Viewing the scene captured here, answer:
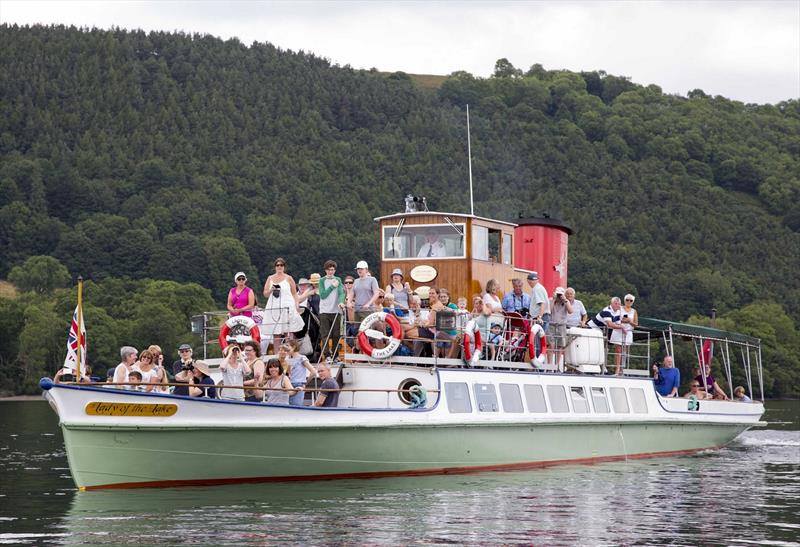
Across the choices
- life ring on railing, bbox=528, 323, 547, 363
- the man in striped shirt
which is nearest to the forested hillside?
the man in striped shirt

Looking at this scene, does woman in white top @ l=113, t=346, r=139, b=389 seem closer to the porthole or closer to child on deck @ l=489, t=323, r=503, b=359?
the porthole

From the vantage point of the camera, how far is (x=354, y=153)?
16938 centimetres

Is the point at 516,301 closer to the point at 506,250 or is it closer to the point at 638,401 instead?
the point at 506,250

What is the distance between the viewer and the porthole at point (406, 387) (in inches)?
930

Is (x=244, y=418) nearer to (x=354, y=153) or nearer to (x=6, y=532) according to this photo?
(x=6, y=532)

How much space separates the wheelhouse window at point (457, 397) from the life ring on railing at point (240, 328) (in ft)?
11.5

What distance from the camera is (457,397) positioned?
23.9m

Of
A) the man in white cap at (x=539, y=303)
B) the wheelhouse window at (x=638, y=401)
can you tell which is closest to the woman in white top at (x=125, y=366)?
the man in white cap at (x=539, y=303)

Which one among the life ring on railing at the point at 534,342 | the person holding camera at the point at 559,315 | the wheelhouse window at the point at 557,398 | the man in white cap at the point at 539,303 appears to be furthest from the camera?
the person holding camera at the point at 559,315

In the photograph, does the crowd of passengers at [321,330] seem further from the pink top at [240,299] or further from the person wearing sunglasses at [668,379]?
the person wearing sunglasses at [668,379]

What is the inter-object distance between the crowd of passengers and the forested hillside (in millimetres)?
78444

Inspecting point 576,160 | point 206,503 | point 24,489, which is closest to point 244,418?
point 206,503

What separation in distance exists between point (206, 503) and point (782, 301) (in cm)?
12350

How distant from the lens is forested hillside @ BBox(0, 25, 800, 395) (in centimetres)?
13038
